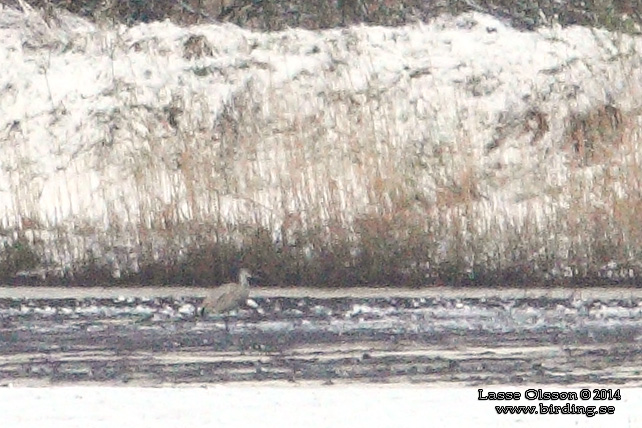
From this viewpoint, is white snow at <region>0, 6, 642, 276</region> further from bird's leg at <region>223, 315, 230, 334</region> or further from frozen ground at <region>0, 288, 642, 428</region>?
bird's leg at <region>223, 315, 230, 334</region>

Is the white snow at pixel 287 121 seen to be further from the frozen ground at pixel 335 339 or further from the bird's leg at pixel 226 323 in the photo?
the bird's leg at pixel 226 323

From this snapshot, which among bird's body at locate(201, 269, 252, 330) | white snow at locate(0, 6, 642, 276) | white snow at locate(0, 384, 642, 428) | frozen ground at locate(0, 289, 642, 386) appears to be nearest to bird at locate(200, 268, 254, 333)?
bird's body at locate(201, 269, 252, 330)

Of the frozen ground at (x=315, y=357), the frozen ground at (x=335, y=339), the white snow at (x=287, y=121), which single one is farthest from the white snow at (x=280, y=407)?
the white snow at (x=287, y=121)

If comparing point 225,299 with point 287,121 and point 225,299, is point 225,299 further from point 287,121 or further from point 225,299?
point 287,121

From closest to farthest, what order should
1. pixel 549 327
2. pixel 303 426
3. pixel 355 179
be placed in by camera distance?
pixel 303 426, pixel 549 327, pixel 355 179

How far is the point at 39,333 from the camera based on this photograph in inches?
391

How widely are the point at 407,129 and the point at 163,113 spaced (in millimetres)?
2317

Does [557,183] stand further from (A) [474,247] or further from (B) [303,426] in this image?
(B) [303,426]

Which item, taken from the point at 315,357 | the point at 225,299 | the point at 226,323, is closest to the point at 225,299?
the point at 225,299

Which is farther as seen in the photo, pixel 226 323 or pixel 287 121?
pixel 287 121

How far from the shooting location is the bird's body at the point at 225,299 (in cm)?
1049

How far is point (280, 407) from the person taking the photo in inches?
295

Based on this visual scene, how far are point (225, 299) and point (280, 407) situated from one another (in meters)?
3.08

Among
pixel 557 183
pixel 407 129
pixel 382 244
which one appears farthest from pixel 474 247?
pixel 407 129
